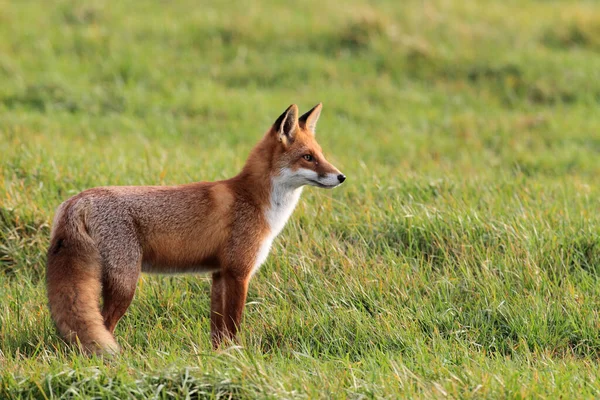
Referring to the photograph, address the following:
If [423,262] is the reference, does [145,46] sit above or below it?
above

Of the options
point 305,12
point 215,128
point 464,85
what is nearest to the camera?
point 215,128

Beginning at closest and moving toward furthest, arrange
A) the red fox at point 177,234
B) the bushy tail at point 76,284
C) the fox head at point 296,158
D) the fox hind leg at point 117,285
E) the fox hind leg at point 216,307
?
the bushy tail at point 76,284 → the red fox at point 177,234 → the fox hind leg at point 117,285 → the fox hind leg at point 216,307 → the fox head at point 296,158

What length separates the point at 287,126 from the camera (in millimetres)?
6426

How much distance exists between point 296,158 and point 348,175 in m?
3.04

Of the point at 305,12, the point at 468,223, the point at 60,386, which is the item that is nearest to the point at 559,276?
the point at 468,223

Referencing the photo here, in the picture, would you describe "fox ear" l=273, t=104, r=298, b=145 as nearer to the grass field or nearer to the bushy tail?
the grass field

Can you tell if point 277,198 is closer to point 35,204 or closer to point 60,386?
point 60,386

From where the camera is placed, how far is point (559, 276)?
6.86 m

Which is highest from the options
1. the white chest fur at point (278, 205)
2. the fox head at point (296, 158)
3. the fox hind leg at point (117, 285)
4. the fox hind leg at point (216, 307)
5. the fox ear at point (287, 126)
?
the fox ear at point (287, 126)

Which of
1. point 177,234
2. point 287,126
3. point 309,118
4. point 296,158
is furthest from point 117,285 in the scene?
point 309,118

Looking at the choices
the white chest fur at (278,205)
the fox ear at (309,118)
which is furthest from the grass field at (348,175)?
the fox ear at (309,118)

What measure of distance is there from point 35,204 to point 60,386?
10.7 ft

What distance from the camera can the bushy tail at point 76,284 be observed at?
210 inches

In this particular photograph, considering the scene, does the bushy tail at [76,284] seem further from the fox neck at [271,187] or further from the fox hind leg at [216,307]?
the fox neck at [271,187]
